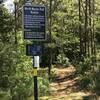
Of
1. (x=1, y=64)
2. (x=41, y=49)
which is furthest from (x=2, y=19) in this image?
(x=41, y=49)

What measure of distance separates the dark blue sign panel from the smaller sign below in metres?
0.29

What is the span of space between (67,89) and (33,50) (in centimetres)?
1502

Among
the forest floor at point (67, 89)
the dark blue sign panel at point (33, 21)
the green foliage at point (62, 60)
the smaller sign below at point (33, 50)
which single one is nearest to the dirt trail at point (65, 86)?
the forest floor at point (67, 89)

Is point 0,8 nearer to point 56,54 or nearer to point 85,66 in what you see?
point 85,66

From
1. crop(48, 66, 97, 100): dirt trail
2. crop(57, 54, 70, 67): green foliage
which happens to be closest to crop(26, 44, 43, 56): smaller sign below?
crop(48, 66, 97, 100): dirt trail

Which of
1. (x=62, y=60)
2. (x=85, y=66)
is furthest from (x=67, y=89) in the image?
(x=62, y=60)

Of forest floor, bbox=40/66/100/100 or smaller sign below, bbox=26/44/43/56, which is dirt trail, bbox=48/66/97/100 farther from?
smaller sign below, bbox=26/44/43/56

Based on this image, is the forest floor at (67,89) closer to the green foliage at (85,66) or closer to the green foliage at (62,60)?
the green foliage at (85,66)

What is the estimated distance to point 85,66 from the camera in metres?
30.4

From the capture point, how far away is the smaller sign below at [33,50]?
38.8 ft

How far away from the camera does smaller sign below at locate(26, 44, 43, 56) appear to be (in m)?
11.8

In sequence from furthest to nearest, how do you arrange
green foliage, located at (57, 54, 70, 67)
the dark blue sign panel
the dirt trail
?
green foliage, located at (57, 54, 70, 67), the dirt trail, the dark blue sign panel

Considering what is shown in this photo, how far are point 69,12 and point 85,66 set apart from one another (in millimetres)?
18360

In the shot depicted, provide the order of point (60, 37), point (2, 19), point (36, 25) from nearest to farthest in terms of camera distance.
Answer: point (36, 25)
point (2, 19)
point (60, 37)
